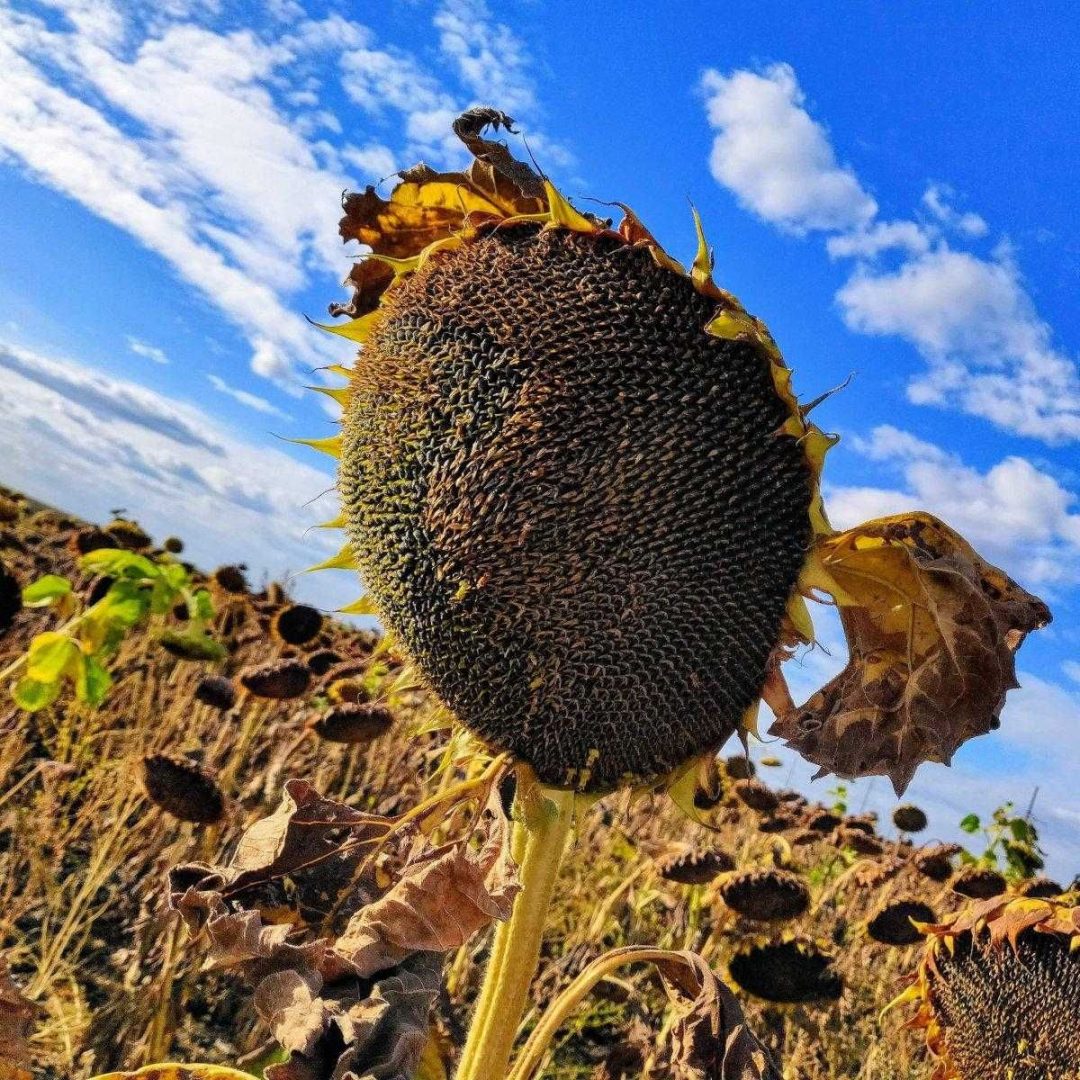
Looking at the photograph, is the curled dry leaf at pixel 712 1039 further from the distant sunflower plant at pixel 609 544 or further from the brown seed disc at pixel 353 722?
the brown seed disc at pixel 353 722

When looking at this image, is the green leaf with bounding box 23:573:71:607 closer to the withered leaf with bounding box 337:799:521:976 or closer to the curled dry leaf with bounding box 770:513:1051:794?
the withered leaf with bounding box 337:799:521:976

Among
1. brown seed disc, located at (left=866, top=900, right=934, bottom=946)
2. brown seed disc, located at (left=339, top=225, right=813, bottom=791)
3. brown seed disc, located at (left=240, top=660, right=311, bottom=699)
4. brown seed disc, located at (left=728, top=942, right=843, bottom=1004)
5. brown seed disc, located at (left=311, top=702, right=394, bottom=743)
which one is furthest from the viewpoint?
brown seed disc, located at (left=240, top=660, right=311, bottom=699)

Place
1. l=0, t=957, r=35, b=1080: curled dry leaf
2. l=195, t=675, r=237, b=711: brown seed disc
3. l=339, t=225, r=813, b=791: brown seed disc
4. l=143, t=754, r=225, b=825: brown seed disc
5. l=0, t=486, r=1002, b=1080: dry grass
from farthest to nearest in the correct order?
l=195, t=675, r=237, b=711: brown seed disc
l=0, t=486, r=1002, b=1080: dry grass
l=143, t=754, r=225, b=825: brown seed disc
l=0, t=957, r=35, b=1080: curled dry leaf
l=339, t=225, r=813, b=791: brown seed disc

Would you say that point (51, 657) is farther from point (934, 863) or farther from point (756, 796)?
point (934, 863)

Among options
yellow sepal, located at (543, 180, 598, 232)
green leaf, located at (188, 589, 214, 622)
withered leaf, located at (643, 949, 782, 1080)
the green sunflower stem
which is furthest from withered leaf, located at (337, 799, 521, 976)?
green leaf, located at (188, 589, 214, 622)

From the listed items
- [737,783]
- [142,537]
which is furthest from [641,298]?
[142,537]

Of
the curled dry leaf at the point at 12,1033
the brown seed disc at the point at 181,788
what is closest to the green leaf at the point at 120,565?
the brown seed disc at the point at 181,788

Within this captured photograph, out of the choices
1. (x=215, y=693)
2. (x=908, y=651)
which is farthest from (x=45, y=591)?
(x=908, y=651)
